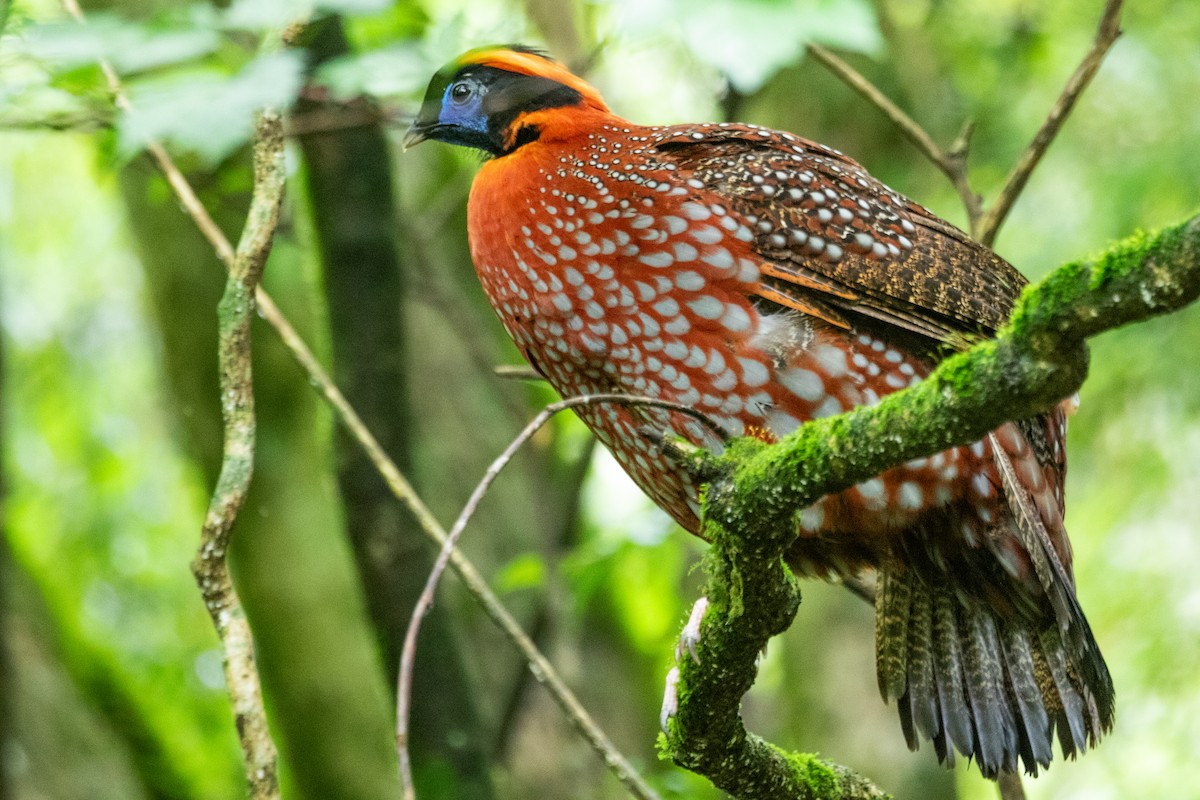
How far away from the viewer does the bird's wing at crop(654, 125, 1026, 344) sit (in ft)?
10.5

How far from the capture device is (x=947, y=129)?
6516 mm

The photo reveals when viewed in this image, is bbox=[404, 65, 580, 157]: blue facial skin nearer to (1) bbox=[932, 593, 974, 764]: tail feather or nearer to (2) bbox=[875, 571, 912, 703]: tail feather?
(2) bbox=[875, 571, 912, 703]: tail feather

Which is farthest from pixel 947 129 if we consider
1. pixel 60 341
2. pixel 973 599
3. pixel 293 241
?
pixel 60 341

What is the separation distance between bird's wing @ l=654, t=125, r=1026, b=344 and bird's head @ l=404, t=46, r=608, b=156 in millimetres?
368

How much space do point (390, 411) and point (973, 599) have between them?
6.44ft

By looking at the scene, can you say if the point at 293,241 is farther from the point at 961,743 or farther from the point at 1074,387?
the point at 1074,387

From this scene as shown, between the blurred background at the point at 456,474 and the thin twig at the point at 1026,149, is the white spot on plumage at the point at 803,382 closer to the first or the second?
the thin twig at the point at 1026,149

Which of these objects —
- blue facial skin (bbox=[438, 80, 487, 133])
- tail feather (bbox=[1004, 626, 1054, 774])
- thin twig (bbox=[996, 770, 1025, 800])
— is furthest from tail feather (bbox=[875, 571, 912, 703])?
blue facial skin (bbox=[438, 80, 487, 133])

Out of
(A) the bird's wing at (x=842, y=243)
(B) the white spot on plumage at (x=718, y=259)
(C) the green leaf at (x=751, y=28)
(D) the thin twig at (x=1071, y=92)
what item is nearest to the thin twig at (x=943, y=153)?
(D) the thin twig at (x=1071, y=92)

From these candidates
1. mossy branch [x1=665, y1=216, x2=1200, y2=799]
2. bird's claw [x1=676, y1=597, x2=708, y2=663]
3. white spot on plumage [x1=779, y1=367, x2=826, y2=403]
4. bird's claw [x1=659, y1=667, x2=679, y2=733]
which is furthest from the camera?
white spot on plumage [x1=779, y1=367, x2=826, y2=403]

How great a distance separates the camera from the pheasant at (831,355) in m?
3.17

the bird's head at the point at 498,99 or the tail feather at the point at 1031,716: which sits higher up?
the bird's head at the point at 498,99

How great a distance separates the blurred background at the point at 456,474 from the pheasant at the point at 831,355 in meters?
0.65

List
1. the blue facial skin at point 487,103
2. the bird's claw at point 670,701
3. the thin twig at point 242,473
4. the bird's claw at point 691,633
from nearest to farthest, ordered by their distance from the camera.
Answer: the thin twig at point 242,473 < the bird's claw at point 691,633 < the bird's claw at point 670,701 < the blue facial skin at point 487,103
